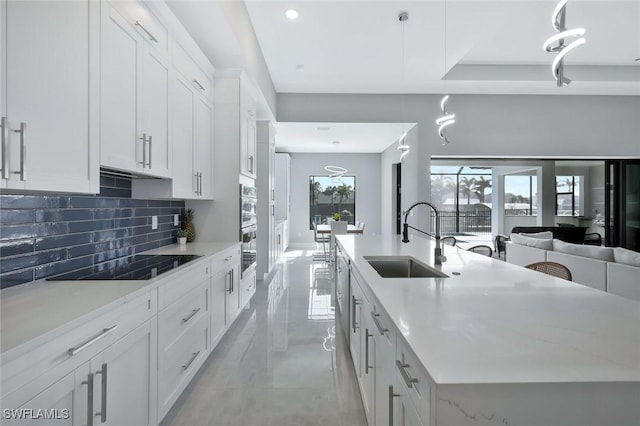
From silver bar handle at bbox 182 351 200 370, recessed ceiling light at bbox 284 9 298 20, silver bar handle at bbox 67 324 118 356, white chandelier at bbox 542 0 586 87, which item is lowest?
silver bar handle at bbox 182 351 200 370

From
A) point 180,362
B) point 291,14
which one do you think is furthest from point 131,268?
point 291,14

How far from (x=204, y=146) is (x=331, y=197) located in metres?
6.69

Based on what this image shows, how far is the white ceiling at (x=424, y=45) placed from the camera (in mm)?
3324

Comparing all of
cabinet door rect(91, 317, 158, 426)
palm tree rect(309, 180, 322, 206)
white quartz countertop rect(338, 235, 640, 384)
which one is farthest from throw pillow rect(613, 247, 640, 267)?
palm tree rect(309, 180, 322, 206)

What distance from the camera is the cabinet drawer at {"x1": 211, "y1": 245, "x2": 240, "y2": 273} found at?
2625 mm

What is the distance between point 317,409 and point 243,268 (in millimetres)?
1884

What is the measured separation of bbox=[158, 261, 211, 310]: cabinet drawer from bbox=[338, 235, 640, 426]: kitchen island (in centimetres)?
112

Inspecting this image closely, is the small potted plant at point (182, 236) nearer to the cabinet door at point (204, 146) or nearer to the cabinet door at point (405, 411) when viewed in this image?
the cabinet door at point (204, 146)

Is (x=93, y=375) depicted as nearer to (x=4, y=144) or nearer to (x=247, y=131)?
(x=4, y=144)

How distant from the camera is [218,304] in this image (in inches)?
107

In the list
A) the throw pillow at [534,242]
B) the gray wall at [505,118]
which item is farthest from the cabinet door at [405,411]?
the gray wall at [505,118]

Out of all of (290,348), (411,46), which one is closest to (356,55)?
(411,46)

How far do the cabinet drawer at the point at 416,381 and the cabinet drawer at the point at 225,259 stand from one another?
6.42 feet

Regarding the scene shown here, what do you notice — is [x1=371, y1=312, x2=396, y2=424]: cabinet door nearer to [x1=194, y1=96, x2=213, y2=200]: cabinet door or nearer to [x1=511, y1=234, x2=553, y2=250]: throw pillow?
[x1=194, y1=96, x2=213, y2=200]: cabinet door
